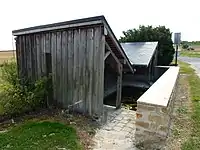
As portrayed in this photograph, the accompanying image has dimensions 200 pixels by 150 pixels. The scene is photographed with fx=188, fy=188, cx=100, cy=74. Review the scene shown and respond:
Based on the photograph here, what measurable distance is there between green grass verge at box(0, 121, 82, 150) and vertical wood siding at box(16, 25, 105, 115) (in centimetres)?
139

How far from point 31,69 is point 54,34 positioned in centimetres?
209

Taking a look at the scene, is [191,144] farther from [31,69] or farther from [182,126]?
[31,69]

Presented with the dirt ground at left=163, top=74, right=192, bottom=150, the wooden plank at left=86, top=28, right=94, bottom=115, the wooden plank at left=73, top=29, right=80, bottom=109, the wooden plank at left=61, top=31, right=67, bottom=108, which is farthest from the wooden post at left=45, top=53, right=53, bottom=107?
the dirt ground at left=163, top=74, right=192, bottom=150

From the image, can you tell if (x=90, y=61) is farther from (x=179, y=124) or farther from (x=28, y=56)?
(x=179, y=124)

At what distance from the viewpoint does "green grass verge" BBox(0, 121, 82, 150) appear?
197 inches

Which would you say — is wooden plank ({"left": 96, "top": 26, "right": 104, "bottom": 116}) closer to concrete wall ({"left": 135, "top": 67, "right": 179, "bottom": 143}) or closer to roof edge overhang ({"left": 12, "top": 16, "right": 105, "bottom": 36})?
roof edge overhang ({"left": 12, "top": 16, "right": 105, "bottom": 36})

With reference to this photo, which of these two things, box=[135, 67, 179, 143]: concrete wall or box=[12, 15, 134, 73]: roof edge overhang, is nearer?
box=[135, 67, 179, 143]: concrete wall

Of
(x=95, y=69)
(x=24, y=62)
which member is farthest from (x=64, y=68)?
(x=24, y=62)

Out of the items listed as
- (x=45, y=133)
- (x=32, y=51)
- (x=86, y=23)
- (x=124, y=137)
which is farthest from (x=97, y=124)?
(x=32, y=51)

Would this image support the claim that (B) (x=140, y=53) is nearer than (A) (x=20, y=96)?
No

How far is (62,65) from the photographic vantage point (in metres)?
7.41

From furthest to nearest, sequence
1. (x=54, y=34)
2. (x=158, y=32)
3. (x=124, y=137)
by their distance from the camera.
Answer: (x=158, y=32)
(x=54, y=34)
(x=124, y=137)

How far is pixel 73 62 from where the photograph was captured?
7.14m

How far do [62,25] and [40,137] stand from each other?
3904 mm
